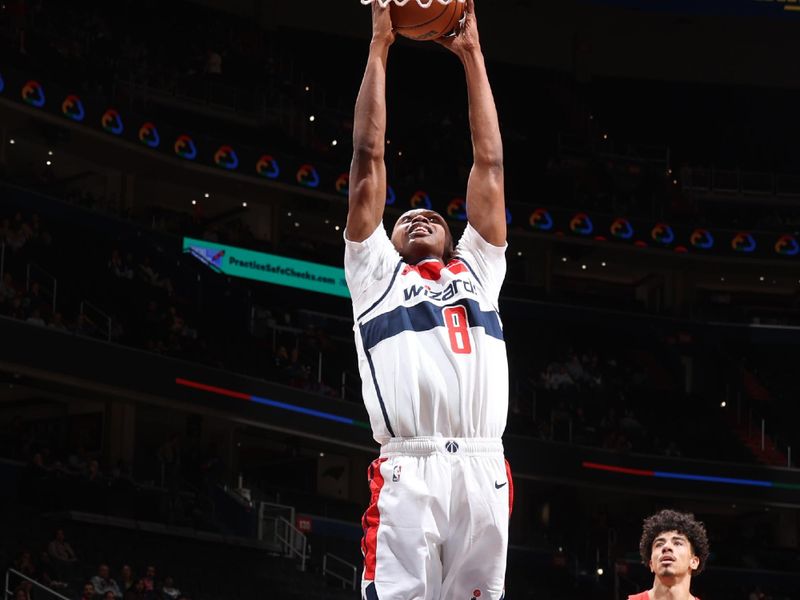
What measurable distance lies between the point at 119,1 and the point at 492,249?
1197 inches

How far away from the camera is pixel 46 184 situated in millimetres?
27875

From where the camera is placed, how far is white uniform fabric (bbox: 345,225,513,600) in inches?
206

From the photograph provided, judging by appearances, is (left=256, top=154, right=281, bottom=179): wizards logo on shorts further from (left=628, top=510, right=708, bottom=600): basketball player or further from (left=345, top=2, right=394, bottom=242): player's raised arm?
(left=345, top=2, right=394, bottom=242): player's raised arm

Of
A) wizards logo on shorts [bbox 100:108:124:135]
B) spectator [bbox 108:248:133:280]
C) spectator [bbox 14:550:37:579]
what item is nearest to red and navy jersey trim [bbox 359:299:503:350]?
spectator [bbox 14:550:37:579]

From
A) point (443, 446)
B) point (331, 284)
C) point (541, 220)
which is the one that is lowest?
point (443, 446)

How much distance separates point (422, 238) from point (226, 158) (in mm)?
26412

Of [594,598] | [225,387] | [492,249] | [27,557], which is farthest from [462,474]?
[594,598]

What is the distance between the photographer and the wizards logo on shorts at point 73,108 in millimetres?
28375

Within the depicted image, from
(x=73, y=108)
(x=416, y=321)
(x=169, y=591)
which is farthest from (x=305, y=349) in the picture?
(x=416, y=321)

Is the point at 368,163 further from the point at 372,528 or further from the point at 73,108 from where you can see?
the point at 73,108

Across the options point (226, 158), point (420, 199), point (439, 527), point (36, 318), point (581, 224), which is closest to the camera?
point (439, 527)

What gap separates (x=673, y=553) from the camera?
7301mm

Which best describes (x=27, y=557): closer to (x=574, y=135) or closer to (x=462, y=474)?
(x=462, y=474)

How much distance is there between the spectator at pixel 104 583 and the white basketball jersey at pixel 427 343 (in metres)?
13.9
